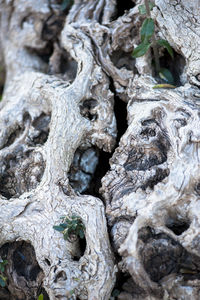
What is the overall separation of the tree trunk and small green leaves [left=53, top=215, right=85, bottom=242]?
0.04 feet

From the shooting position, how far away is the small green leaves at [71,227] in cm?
252

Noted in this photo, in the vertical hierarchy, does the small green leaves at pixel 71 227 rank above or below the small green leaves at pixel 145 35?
below

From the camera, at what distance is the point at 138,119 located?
9.48 feet

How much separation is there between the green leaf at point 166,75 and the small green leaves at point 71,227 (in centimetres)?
166

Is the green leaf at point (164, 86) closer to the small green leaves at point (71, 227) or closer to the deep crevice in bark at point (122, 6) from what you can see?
the deep crevice in bark at point (122, 6)

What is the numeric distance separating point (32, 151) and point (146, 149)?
113 centimetres

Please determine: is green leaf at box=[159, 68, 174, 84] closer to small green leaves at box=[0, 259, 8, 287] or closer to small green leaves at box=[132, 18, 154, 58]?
small green leaves at box=[132, 18, 154, 58]

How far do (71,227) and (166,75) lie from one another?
1791 mm

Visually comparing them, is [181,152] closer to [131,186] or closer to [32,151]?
[131,186]

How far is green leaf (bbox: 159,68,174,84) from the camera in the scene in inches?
128

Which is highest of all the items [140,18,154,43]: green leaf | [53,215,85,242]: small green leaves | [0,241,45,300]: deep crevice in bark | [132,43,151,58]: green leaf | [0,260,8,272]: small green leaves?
[140,18,154,43]: green leaf

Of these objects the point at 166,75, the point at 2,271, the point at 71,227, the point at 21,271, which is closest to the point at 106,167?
the point at 71,227

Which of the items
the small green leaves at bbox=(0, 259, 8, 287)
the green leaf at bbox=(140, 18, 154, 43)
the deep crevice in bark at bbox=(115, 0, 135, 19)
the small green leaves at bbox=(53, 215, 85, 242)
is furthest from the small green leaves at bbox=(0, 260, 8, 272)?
the deep crevice in bark at bbox=(115, 0, 135, 19)

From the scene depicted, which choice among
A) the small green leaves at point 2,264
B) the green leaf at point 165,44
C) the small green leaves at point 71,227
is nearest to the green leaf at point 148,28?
the green leaf at point 165,44
